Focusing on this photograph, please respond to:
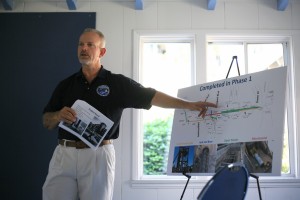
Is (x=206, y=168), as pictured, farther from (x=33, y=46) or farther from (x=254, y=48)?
(x=33, y=46)

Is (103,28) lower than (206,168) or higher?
higher

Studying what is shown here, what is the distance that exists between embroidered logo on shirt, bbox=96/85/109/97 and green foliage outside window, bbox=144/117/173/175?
1.10 meters

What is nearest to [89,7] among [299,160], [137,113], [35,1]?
[35,1]

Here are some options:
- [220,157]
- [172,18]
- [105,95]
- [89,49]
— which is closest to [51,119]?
[105,95]

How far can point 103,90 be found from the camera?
6.60 ft

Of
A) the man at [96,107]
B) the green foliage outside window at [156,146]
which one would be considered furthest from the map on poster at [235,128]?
the green foliage outside window at [156,146]

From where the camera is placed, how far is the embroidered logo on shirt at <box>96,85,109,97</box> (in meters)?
2.00

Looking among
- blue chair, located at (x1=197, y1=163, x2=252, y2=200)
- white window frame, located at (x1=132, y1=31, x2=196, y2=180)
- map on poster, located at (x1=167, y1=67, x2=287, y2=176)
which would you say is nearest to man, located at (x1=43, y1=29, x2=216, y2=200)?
map on poster, located at (x1=167, y1=67, x2=287, y2=176)

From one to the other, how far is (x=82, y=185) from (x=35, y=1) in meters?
1.98

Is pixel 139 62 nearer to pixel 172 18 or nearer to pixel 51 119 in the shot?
pixel 172 18

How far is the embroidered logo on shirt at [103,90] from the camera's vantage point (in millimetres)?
2000

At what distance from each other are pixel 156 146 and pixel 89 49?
1371 millimetres

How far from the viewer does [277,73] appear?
188 cm

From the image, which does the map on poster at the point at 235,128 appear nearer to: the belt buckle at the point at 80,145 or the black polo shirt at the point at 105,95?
the black polo shirt at the point at 105,95
